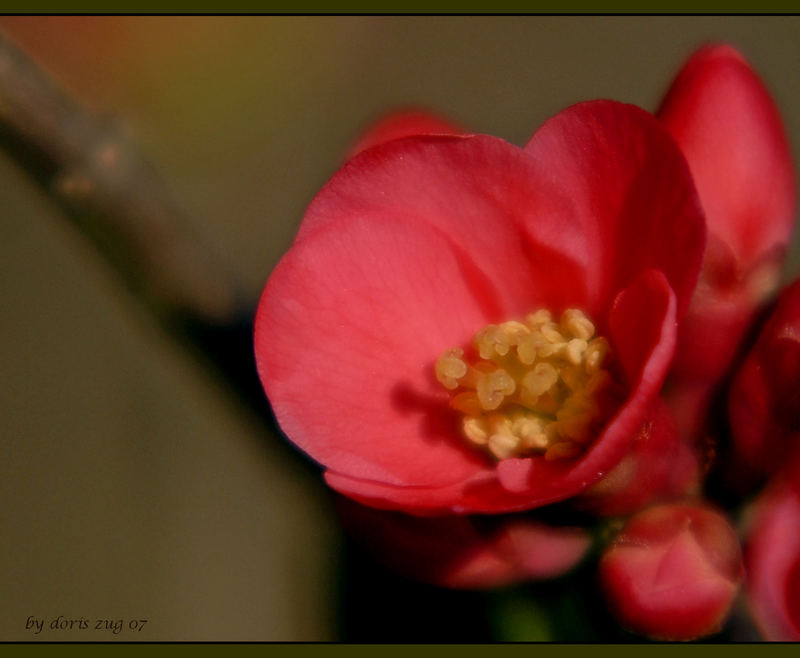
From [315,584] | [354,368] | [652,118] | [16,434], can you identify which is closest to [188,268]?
[354,368]

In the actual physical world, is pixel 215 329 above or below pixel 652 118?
below

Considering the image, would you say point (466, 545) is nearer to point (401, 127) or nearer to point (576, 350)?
point (576, 350)

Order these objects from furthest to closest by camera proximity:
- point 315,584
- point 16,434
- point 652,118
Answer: point 16,434
point 315,584
point 652,118

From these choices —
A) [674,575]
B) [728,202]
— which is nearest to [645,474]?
[674,575]

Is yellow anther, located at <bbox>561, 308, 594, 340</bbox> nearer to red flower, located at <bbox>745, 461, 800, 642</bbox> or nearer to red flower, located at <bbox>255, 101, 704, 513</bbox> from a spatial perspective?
red flower, located at <bbox>255, 101, 704, 513</bbox>

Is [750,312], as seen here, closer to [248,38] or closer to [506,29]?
[506,29]

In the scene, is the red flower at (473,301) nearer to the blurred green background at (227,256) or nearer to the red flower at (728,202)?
the red flower at (728,202)
